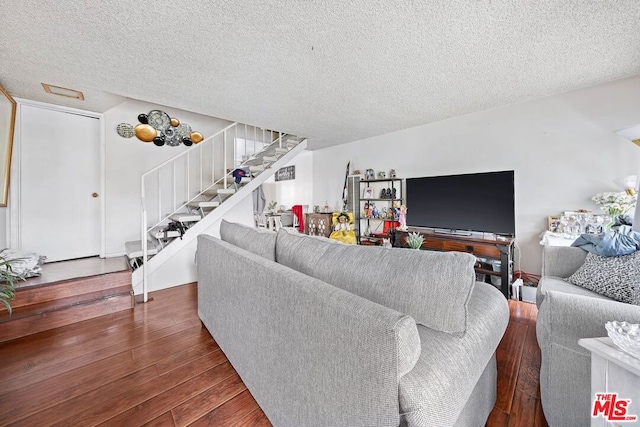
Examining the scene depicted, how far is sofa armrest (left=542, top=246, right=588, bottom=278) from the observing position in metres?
1.72

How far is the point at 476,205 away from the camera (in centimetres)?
301

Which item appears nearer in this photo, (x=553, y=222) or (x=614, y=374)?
(x=614, y=374)

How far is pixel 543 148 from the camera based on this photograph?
2725mm

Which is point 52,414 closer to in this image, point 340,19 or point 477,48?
point 340,19

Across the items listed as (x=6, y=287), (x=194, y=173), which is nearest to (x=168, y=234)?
(x=6, y=287)

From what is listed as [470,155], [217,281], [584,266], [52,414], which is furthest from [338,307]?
[470,155]

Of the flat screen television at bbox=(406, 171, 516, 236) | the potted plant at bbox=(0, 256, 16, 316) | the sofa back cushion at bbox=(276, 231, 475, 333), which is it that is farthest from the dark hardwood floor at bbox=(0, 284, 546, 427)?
the flat screen television at bbox=(406, 171, 516, 236)

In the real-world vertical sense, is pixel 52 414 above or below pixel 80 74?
below

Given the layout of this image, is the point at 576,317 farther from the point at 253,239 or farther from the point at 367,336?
the point at 253,239

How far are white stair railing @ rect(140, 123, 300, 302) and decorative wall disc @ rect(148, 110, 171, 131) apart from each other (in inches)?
19.9

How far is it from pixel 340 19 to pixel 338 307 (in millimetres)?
1684

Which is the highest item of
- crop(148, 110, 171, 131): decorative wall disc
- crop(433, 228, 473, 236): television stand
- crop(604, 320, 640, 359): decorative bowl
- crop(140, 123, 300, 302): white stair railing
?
crop(148, 110, 171, 131): decorative wall disc

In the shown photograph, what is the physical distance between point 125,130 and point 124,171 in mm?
586

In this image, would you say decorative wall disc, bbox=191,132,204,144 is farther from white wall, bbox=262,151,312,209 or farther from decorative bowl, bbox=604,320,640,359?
decorative bowl, bbox=604,320,640,359
